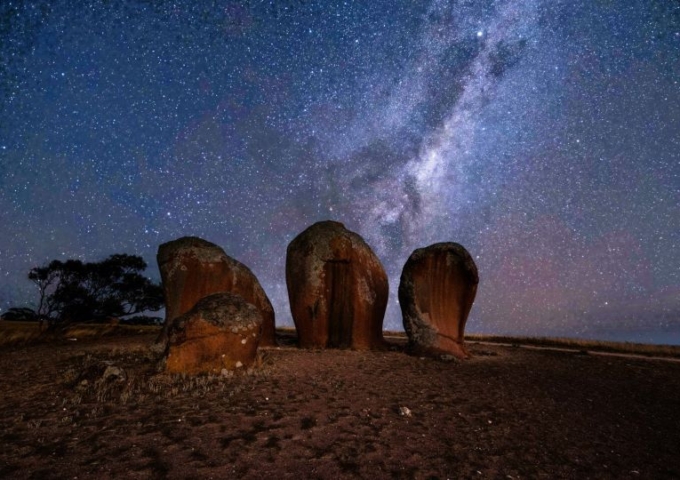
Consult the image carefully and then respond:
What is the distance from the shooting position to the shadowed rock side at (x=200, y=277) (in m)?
16.1

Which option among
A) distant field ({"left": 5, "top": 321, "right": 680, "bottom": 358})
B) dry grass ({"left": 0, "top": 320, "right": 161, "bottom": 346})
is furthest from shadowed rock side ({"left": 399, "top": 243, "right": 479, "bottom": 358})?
dry grass ({"left": 0, "top": 320, "right": 161, "bottom": 346})

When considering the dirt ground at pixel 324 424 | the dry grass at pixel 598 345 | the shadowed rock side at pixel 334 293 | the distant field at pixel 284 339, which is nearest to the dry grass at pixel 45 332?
the distant field at pixel 284 339

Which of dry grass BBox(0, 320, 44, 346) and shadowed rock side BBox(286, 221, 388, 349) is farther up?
shadowed rock side BBox(286, 221, 388, 349)

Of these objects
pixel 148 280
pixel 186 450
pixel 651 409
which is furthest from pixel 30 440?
pixel 148 280

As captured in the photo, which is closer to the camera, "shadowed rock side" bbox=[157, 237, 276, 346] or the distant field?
"shadowed rock side" bbox=[157, 237, 276, 346]

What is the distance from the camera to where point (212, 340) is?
399 inches

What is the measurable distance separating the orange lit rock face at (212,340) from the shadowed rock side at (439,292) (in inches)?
282

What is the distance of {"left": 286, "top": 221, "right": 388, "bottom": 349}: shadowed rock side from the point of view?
16.3 meters

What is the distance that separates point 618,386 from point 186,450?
1173cm

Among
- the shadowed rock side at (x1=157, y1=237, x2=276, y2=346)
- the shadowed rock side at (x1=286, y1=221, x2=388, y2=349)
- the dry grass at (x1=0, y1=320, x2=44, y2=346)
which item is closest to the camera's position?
the shadowed rock side at (x1=157, y1=237, x2=276, y2=346)

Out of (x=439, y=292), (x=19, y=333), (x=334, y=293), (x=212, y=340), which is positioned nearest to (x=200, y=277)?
(x=334, y=293)

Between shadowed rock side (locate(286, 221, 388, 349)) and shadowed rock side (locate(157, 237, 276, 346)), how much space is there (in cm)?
144

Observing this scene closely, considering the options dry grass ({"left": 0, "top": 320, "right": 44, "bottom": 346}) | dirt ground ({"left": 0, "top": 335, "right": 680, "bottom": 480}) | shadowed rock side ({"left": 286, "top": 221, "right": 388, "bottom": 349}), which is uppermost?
shadowed rock side ({"left": 286, "top": 221, "right": 388, "bottom": 349})

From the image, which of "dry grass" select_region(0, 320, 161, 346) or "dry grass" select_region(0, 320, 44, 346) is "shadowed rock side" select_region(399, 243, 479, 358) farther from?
"dry grass" select_region(0, 320, 44, 346)
